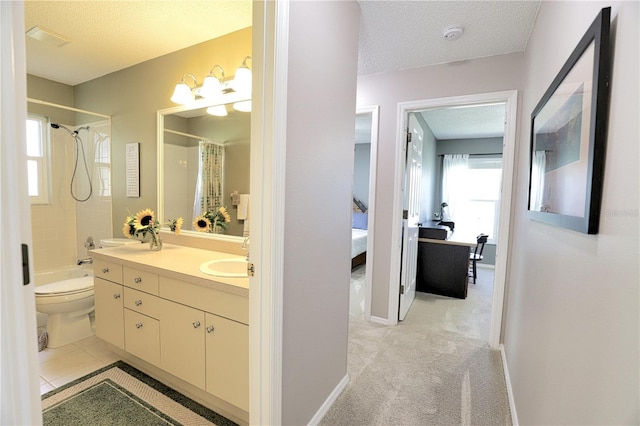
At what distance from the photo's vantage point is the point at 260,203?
121cm

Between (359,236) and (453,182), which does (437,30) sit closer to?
(359,236)

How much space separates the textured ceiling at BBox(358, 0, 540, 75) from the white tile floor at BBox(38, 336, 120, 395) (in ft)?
10.1

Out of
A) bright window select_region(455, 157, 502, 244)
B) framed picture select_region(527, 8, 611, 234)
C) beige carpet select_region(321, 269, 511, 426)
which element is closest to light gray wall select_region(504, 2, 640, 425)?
framed picture select_region(527, 8, 611, 234)

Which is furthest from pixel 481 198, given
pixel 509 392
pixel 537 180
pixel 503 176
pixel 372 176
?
pixel 537 180

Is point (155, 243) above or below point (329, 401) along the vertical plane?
above

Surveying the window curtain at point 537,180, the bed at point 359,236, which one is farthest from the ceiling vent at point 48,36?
the bed at point 359,236

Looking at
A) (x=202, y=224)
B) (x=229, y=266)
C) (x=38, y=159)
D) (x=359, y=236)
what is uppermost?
(x=38, y=159)

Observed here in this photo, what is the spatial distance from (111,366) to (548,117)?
3.07 m

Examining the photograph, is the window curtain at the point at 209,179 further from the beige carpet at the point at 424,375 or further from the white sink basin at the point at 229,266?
the beige carpet at the point at 424,375

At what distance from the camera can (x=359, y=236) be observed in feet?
15.5

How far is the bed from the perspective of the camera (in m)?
4.55

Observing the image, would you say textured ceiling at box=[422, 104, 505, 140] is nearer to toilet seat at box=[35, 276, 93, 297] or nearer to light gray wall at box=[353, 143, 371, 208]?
light gray wall at box=[353, 143, 371, 208]

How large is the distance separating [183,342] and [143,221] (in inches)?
41.4

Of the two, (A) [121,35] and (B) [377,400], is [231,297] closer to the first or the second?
(B) [377,400]
